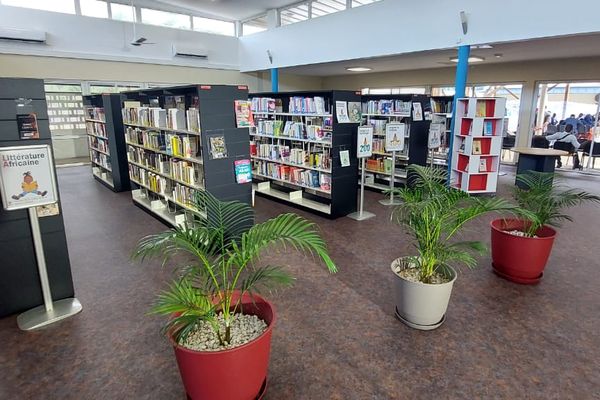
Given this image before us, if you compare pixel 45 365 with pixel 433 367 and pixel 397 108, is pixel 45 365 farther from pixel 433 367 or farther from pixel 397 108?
pixel 397 108

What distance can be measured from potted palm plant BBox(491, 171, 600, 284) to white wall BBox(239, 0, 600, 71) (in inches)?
121

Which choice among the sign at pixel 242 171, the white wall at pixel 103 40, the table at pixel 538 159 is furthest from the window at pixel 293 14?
the sign at pixel 242 171

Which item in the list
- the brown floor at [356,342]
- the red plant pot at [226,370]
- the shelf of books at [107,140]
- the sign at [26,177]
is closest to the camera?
the red plant pot at [226,370]

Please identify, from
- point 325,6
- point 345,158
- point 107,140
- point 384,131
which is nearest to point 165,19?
point 325,6

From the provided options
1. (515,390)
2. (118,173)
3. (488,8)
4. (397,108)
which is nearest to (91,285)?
(515,390)

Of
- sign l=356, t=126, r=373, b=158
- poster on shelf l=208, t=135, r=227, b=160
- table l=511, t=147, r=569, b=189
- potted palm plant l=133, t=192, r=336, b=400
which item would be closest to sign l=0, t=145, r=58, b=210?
potted palm plant l=133, t=192, r=336, b=400

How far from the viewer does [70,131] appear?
1052cm

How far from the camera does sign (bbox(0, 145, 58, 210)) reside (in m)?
2.69

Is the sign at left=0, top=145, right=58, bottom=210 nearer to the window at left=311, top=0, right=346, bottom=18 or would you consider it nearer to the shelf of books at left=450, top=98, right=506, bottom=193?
the shelf of books at left=450, top=98, right=506, bottom=193

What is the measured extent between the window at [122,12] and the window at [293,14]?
427 cm

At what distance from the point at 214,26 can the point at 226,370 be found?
1233 centimetres

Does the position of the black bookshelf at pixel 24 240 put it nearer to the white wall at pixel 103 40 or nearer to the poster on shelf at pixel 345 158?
the poster on shelf at pixel 345 158

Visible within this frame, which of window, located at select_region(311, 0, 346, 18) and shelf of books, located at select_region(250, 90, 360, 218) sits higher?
window, located at select_region(311, 0, 346, 18)

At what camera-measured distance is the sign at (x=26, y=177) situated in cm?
269
